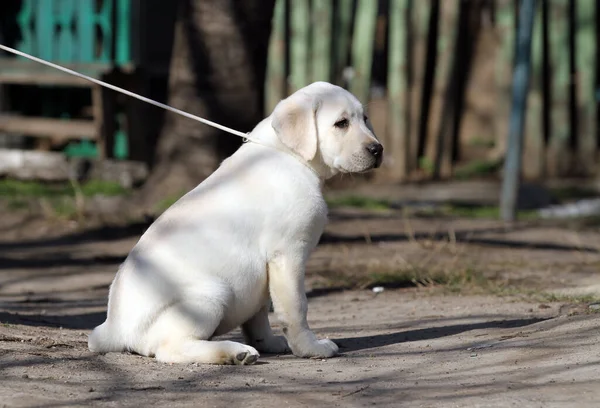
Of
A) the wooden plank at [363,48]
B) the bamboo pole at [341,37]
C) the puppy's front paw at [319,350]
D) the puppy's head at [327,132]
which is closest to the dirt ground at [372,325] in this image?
the puppy's front paw at [319,350]

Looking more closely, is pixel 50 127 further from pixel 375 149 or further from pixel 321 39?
pixel 375 149

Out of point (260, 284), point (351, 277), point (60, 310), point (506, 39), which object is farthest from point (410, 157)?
point (260, 284)

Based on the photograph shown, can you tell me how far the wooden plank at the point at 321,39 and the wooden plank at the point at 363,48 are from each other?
333mm

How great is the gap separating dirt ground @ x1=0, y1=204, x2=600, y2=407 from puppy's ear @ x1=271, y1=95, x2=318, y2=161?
963 millimetres

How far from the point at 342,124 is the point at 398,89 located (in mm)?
7621

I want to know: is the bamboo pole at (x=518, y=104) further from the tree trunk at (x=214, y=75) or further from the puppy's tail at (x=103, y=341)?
the puppy's tail at (x=103, y=341)

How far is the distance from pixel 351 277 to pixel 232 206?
2855 millimetres

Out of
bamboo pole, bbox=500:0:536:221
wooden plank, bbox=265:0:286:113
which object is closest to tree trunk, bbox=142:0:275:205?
bamboo pole, bbox=500:0:536:221

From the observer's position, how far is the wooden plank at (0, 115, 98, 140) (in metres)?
12.4

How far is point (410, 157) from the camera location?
12570mm

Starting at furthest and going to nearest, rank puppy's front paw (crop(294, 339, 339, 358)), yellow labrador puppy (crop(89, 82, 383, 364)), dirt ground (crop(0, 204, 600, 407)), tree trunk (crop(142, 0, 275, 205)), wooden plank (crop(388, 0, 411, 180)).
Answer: wooden plank (crop(388, 0, 411, 180)) < tree trunk (crop(142, 0, 275, 205)) < puppy's front paw (crop(294, 339, 339, 358)) < yellow labrador puppy (crop(89, 82, 383, 364)) < dirt ground (crop(0, 204, 600, 407))

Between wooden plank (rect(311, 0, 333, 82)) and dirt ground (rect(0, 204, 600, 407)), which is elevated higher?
wooden plank (rect(311, 0, 333, 82))

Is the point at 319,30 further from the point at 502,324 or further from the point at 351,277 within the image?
the point at 502,324

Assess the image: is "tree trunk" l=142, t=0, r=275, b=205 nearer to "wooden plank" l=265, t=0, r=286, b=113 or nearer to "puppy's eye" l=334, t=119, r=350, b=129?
"wooden plank" l=265, t=0, r=286, b=113
